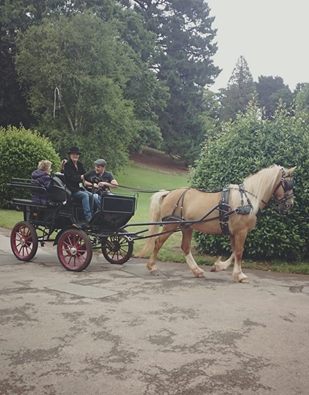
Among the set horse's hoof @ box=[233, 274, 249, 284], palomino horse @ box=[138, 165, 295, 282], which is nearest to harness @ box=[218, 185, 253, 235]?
palomino horse @ box=[138, 165, 295, 282]

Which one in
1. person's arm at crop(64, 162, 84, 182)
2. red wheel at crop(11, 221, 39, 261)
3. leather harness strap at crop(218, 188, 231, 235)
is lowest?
red wheel at crop(11, 221, 39, 261)

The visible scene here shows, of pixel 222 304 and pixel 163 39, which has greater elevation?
pixel 163 39

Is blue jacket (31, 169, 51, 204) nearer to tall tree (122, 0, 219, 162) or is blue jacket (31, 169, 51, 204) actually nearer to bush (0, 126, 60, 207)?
bush (0, 126, 60, 207)

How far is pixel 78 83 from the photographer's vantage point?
29438 millimetres

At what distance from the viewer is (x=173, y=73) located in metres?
49.3

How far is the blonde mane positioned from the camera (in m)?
7.45

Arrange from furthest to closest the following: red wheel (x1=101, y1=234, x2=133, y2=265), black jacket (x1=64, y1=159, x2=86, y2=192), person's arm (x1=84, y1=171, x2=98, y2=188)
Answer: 1. red wheel (x1=101, y1=234, x2=133, y2=265)
2. person's arm (x1=84, y1=171, x2=98, y2=188)
3. black jacket (x1=64, y1=159, x2=86, y2=192)

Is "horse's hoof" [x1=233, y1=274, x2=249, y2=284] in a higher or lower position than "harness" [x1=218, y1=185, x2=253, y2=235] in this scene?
lower

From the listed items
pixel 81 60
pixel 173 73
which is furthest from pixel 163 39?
pixel 81 60

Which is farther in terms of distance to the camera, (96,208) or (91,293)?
(96,208)

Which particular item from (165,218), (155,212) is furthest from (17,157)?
(165,218)

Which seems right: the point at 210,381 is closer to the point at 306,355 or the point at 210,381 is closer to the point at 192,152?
the point at 306,355

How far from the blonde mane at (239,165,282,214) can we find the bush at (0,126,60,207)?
11970 mm

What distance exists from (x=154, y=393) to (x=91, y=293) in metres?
3.00
